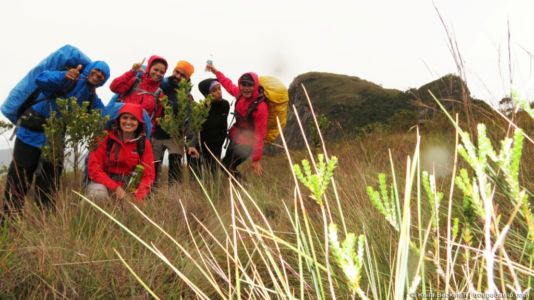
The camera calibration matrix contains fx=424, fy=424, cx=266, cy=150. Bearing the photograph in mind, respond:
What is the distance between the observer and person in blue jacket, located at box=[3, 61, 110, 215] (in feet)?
14.9

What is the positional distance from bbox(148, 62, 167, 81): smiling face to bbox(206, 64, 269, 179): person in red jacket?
77 centimetres

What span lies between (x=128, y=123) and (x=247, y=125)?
187 centimetres

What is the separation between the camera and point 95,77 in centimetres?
486

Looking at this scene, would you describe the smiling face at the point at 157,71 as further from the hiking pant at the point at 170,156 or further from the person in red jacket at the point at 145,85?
the hiking pant at the point at 170,156

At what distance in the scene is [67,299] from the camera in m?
Result: 2.40

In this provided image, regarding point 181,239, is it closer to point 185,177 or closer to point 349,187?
point 349,187

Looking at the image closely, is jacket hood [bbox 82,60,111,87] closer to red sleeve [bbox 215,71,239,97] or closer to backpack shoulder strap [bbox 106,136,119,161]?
backpack shoulder strap [bbox 106,136,119,161]

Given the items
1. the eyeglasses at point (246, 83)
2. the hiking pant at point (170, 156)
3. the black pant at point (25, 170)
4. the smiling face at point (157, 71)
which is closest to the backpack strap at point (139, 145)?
the black pant at point (25, 170)

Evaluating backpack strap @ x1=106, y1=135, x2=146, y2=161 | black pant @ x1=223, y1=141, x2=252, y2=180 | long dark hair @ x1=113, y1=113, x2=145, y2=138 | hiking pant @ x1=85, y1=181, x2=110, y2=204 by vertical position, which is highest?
long dark hair @ x1=113, y1=113, x2=145, y2=138

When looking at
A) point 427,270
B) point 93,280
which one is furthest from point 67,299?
point 427,270

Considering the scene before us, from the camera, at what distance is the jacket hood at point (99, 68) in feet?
15.8

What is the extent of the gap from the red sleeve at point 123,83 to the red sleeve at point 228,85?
1354 mm

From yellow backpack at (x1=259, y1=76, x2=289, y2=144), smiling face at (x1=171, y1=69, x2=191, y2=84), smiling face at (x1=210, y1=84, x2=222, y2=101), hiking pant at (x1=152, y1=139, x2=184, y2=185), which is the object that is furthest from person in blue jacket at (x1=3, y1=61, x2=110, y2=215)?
yellow backpack at (x1=259, y1=76, x2=289, y2=144)

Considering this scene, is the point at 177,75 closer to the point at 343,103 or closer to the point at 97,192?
the point at 97,192
